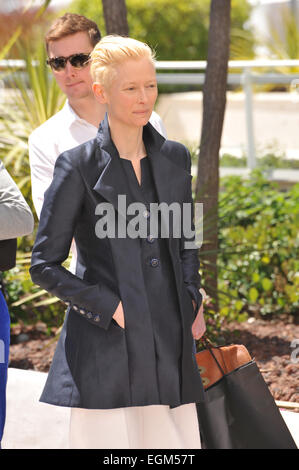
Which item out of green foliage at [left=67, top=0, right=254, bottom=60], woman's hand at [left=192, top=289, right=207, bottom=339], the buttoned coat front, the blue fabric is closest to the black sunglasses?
the buttoned coat front

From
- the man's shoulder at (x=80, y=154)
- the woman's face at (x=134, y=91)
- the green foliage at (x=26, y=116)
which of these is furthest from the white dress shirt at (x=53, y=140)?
the green foliage at (x=26, y=116)

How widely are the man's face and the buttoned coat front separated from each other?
0.61 m

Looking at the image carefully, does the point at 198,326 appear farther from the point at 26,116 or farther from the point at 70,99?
the point at 26,116

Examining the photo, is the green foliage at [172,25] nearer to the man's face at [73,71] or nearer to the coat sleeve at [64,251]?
the man's face at [73,71]

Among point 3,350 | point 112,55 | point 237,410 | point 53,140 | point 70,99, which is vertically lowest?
point 237,410

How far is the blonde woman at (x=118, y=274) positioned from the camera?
2656mm

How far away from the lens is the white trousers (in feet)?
8.92

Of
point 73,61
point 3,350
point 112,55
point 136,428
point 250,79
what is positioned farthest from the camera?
point 250,79

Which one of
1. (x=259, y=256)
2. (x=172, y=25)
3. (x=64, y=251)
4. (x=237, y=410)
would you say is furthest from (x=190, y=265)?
(x=172, y=25)

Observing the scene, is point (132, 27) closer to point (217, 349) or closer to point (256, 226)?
point (256, 226)

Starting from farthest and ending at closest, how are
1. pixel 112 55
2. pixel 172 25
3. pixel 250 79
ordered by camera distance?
pixel 172 25 < pixel 250 79 < pixel 112 55

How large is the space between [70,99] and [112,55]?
72cm

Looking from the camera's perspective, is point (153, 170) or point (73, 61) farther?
point (73, 61)

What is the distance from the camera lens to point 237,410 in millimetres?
3174
